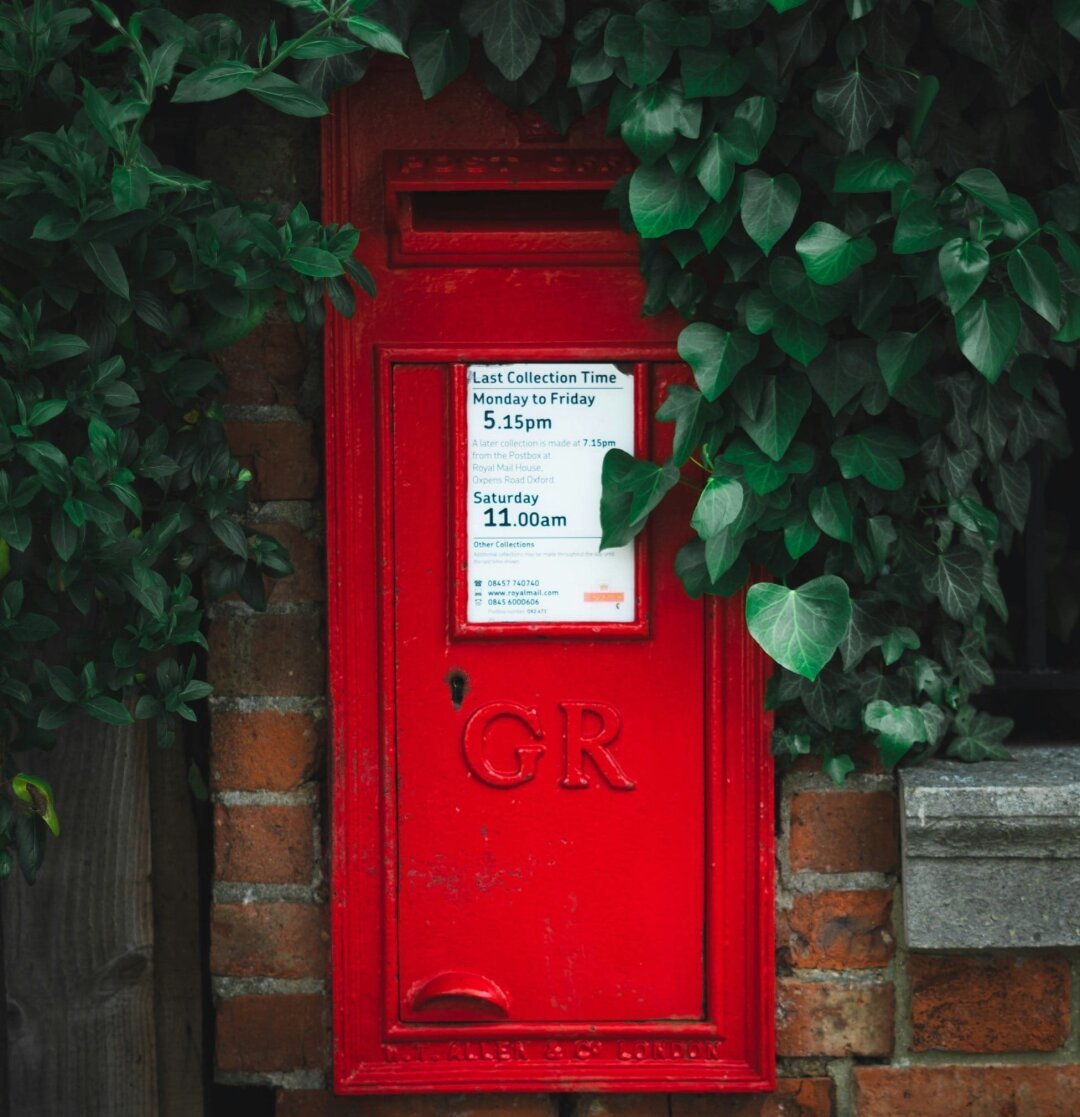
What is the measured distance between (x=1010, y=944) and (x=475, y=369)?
101 cm

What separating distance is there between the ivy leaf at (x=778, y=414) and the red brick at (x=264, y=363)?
23.9 inches

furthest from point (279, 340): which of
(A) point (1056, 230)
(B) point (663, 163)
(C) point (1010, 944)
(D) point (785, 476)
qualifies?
(C) point (1010, 944)

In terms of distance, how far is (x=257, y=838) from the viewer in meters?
1.72

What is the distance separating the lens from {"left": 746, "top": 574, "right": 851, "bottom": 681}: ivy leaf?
1.50 m

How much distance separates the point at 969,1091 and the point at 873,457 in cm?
91

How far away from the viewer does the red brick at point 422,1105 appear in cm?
174

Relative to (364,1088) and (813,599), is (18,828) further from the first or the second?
(813,599)

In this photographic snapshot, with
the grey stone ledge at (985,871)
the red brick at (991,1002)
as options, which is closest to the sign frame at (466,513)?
the grey stone ledge at (985,871)

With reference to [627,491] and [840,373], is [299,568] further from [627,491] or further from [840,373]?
[840,373]

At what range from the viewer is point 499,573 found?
1.61m

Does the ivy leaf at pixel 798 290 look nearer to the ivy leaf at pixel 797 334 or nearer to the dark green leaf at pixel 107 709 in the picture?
the ivy leaf at pixel 797 334

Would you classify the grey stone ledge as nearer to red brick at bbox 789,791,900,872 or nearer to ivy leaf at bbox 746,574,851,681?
red brick at bbox 789,791,900,872

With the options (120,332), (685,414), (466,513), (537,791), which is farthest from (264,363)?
(537,791)

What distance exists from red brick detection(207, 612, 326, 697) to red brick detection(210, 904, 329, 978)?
0.99 feet
